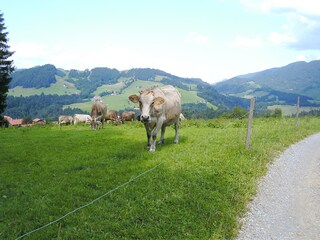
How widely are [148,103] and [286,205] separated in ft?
23.2

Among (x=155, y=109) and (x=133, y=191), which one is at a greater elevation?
(x=155, y=109)

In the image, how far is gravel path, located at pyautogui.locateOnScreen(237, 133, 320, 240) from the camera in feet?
24.8

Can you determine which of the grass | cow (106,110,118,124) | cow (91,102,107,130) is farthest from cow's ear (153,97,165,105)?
cow (106,110,118,124)

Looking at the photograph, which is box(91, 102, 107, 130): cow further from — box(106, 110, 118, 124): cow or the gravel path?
the gravel path

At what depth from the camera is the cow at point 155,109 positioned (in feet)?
44.1

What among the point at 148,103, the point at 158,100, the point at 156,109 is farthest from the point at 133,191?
the point at 156,109

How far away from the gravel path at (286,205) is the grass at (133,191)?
15.6 inches

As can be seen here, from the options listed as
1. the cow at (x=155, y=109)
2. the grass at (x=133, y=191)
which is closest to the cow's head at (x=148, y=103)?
the cow at (x=155, y=109)

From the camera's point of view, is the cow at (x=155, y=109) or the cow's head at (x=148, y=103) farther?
the cow at (x=155, y=109)

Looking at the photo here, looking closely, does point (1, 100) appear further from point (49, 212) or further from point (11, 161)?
point (49, 212)

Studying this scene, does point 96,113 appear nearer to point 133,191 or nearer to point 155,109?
point 155,109

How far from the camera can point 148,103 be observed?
13445 mm

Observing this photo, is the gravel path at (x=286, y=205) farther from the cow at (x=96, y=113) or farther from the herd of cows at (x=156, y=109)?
the cow at (x=96, y=113)

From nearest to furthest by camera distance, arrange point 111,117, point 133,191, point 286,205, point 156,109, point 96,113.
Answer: point 133,191 → point 286,205 → point 156,109 → point 96,113 → point 111,117
